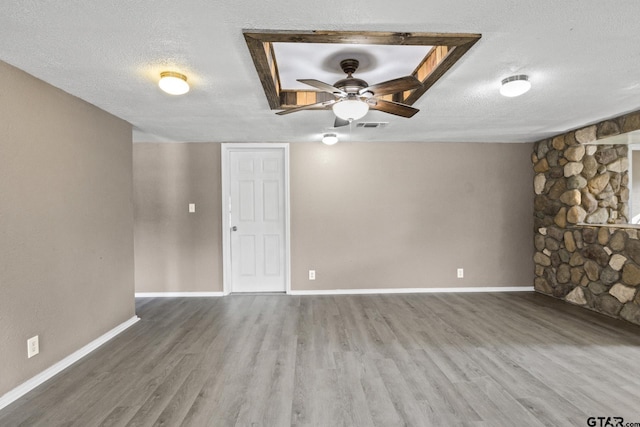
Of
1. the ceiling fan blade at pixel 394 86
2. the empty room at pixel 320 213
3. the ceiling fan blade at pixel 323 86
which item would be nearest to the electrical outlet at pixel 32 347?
the empty room at pixel 320 213

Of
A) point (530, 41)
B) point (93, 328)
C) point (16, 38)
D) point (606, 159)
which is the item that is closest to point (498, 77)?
point (530, 41)

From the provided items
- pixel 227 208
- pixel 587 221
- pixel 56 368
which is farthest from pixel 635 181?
pixel 56 368

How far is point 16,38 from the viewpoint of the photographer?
164cm

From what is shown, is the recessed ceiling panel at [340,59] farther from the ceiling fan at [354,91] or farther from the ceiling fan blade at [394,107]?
the ceiling fan blade at [394,107]

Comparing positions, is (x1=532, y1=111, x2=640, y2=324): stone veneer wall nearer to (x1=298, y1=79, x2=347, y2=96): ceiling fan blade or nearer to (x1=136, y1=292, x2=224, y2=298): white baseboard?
(x1=298, y1=79, x2=347, y2=96): ceiling fan blade

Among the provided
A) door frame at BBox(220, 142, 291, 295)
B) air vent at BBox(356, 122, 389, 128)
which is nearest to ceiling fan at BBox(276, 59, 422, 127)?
air vent at BBox(356, 122, 389, 128)

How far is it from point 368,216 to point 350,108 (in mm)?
2384

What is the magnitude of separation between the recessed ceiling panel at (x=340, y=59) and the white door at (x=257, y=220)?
197 cm

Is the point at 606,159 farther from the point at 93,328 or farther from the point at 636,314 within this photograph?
the point at 93,328

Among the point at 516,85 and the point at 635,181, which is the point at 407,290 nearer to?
the point at 516,85

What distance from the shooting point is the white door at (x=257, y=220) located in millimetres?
4320

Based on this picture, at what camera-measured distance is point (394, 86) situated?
1.98 m

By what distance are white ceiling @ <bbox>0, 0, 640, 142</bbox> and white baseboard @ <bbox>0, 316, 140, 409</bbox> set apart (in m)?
2.11

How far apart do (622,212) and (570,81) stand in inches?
96.4
